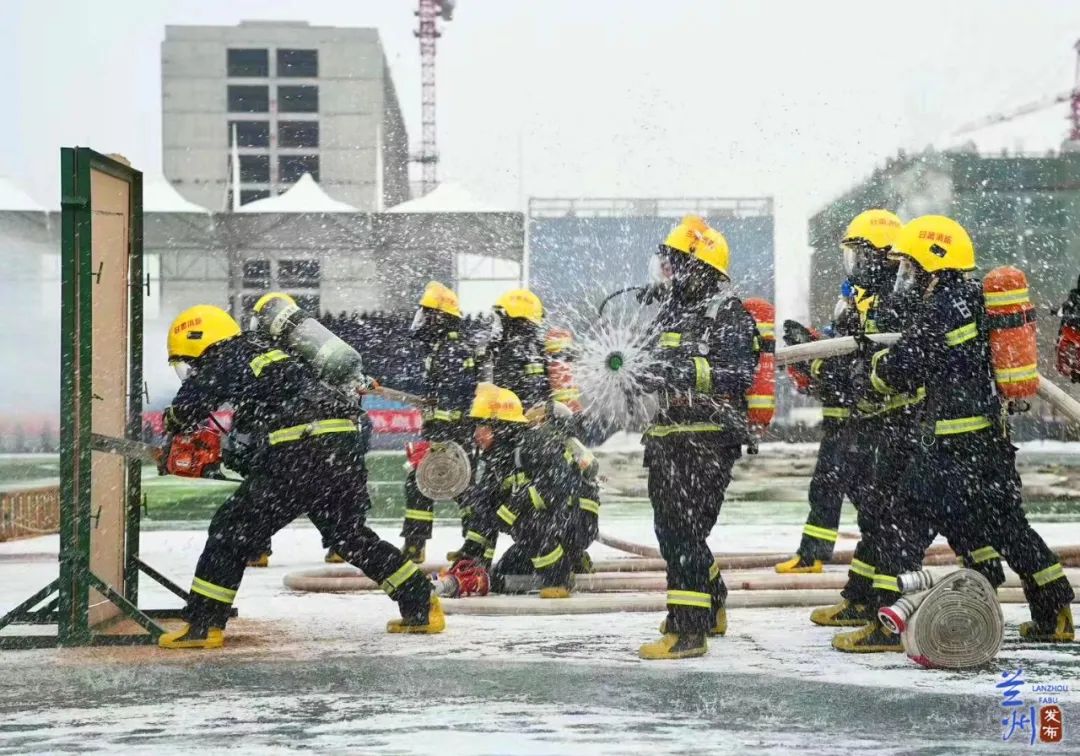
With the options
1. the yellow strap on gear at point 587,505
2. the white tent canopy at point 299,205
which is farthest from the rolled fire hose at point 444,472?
the white tent canopy at point 299,205

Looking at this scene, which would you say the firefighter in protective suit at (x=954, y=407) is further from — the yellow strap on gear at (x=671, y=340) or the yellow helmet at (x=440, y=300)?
the yellow helmet at (x=440, y=300)

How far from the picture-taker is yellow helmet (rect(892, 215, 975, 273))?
19.5ft

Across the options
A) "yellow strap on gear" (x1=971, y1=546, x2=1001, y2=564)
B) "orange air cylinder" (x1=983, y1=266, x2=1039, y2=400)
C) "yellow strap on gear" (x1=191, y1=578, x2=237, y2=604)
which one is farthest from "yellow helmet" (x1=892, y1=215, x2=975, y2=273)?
"yellow strap on gear" (x1=191, y1=578, x2=237, y2=604)

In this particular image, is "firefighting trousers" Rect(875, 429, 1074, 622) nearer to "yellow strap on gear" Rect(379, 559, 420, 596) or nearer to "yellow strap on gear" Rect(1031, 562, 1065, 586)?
"yellow strap on gear" Rect(1031, 562, 1065, 586)

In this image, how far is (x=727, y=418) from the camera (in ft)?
19.9

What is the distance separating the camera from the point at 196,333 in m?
6.50

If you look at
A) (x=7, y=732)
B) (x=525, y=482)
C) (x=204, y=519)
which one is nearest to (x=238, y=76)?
(x=204, y=519)

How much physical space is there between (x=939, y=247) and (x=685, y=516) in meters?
1.58

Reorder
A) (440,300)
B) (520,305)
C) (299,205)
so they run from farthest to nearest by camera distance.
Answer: (299,205) < (440,300) < (520,305)

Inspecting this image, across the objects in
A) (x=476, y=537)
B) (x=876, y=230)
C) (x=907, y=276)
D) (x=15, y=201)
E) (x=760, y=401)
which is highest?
A: (x=15, y=201)

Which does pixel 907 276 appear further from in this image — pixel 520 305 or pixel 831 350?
pixel 520 305

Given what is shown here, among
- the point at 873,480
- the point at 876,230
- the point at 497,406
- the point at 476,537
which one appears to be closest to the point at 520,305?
the point at 497,406

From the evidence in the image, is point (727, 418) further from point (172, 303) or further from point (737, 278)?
point (172, 303)

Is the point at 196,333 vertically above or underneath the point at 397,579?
above
